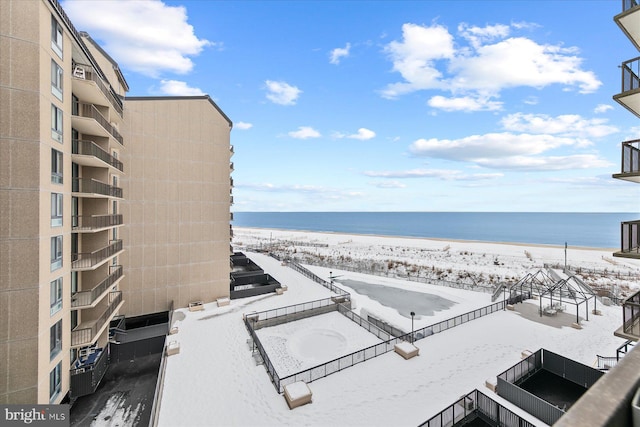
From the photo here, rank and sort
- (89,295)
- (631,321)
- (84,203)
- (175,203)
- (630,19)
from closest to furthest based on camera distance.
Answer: (630,19)
(631,321)
(89,295)
(84,203)
(175,203)

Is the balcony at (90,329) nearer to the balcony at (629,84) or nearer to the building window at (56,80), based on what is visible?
the building window at (56,80)

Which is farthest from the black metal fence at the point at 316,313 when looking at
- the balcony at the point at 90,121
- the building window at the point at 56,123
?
the balcony at the point at 90,121

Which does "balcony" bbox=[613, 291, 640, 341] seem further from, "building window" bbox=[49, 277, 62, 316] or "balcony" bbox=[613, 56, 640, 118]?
"building window" bbox=[49, 277, 62, 316]

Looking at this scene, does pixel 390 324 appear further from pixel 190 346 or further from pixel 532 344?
pixel 190 346

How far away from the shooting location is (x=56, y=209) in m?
13.8

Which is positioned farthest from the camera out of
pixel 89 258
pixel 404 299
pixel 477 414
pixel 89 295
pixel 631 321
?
pixel 404 299

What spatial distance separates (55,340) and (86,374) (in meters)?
3.06

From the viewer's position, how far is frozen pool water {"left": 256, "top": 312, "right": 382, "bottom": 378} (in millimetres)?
17281

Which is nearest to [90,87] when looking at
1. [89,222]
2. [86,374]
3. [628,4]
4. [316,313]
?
[89,222]

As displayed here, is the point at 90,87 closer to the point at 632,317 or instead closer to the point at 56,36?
the point at 56,36

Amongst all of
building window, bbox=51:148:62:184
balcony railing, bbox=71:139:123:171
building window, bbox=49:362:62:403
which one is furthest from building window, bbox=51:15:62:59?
building window, bbox=49:362:62:403

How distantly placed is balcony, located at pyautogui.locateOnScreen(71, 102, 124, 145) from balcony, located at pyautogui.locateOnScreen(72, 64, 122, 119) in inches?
26.0

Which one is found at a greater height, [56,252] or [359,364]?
[56,252]

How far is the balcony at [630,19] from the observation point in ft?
29.7
